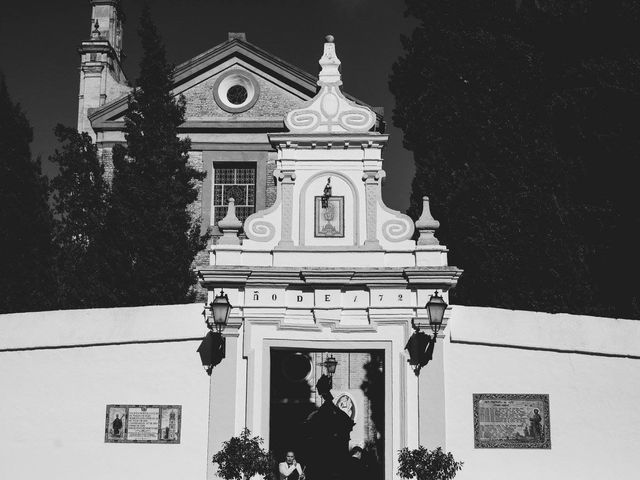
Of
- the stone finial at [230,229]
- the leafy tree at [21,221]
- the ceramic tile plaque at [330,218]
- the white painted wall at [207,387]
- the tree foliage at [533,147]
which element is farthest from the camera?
the leafy tree at [21,221]

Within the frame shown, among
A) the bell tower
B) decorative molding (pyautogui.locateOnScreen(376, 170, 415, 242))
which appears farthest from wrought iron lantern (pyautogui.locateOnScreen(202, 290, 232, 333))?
the bell tower

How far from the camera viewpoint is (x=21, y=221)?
1895cm

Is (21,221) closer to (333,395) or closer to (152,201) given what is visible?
(152,201)

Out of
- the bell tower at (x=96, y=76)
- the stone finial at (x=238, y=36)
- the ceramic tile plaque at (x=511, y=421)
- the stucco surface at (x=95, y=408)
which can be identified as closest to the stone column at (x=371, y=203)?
the ceramic tile plaque at (x=511, y=421)

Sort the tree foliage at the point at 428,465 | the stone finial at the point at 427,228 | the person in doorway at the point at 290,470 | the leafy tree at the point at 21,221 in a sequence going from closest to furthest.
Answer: the tree foliage at the point at 428,465
the person in doorway at the point at 290,470
the stone finial at the point at 427,228
the leafy tree at the point at 21,221

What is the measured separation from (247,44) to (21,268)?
9.03 metres

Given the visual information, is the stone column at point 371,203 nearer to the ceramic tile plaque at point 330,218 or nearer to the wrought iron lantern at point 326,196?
the ceramic tile plaque at point 330,218

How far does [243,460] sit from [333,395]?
6718 millimetres

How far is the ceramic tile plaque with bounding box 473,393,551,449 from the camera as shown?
12.4 metres

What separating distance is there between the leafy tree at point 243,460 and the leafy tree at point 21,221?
7.84 metres

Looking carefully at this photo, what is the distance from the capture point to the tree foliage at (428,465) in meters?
11.6

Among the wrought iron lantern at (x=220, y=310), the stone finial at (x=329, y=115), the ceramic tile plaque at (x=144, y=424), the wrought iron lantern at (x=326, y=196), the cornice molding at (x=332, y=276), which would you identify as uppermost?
the stone finial at (x=329, y=115)

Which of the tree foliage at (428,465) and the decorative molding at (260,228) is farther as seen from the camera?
the decorative molding at (260,228)

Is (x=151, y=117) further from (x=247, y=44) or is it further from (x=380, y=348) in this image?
(x=380, y=348)
